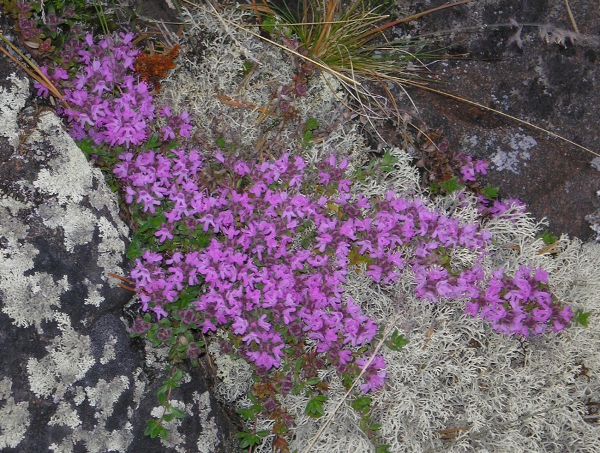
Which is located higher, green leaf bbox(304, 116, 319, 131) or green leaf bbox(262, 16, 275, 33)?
green leaf bbox(262, 16, 275, 33)

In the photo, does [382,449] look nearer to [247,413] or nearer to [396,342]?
[396,342]

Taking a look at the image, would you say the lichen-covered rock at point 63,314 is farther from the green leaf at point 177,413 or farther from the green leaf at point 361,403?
the green leaf at point 361,403

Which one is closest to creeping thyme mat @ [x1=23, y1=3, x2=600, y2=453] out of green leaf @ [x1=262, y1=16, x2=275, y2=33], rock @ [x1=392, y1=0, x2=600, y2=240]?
rock @ [x1=392, y1=0, x2=600, y2=240]

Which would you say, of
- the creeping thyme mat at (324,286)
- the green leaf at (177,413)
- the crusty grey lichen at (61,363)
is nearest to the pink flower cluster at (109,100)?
the creeping thyme mat at (324,286)

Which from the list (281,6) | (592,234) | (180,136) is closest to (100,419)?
(180,136)

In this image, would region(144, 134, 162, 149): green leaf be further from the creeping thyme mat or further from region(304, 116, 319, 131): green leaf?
region(304, 116, 319, 131): green leaf

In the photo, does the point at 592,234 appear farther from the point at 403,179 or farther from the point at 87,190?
the point at 87,190
